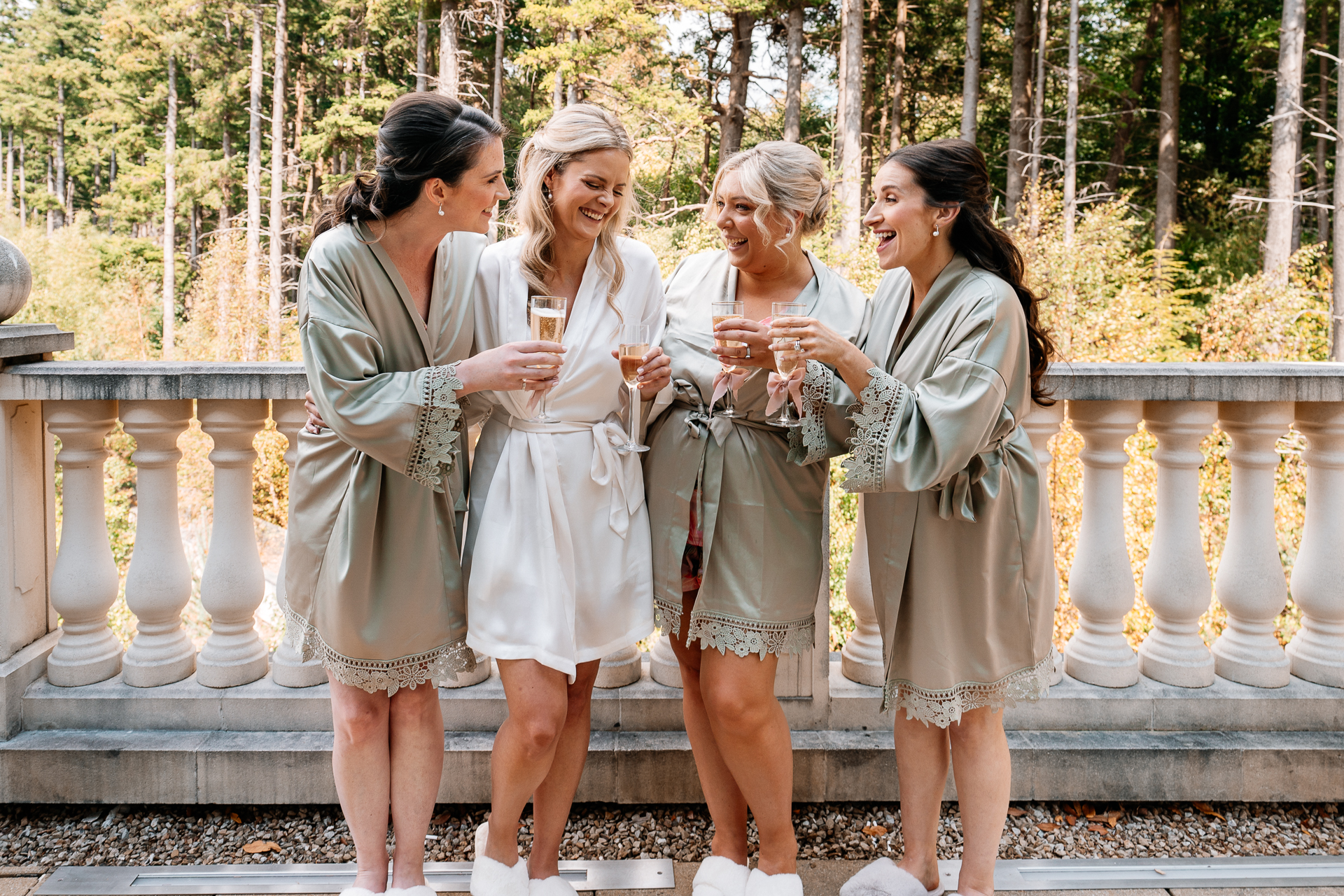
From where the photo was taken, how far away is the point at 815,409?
91.7 inches

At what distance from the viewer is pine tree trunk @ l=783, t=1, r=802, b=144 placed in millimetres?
20047

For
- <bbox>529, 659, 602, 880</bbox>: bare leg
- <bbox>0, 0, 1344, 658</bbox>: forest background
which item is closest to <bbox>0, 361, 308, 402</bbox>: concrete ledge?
<bbox>529, 659, 602, 880</bbox>: bare leg

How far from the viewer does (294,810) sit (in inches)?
114

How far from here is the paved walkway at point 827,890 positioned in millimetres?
2496

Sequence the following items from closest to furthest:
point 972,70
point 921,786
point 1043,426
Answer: point 921,786 < point 1043,426 < point 972,70

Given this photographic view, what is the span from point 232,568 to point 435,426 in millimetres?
1240

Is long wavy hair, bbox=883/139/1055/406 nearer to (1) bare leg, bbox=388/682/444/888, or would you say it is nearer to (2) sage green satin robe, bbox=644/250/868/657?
(2) sage green satin robe, bbox=644/250/868/657

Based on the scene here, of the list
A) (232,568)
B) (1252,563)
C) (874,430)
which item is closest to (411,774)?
(232,568)

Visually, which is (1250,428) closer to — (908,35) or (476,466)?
(476,466)

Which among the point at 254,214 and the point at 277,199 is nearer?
the point at 277,199

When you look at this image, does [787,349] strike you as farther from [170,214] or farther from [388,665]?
[170,214]

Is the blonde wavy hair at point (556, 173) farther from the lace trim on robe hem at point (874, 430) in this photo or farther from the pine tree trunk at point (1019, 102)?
the pine tree trunk at point (1019, 102)

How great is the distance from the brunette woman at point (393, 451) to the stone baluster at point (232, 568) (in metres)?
0.67

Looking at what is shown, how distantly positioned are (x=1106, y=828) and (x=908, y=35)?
83.2 ft
